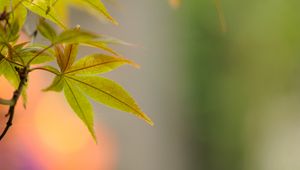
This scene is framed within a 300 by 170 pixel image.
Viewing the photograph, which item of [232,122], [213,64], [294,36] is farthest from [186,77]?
[294,36]

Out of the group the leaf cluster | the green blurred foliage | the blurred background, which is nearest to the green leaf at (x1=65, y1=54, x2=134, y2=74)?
the leaf cluster

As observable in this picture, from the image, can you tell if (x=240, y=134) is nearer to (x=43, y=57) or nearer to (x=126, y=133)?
(x=126, y=133)

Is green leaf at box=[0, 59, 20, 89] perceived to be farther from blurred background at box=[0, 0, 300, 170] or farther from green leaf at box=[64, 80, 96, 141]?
blurred background at box=[0, 0, 300, 170]

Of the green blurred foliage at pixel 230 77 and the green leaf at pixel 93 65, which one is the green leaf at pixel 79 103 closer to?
the green leaf at pixel 93 65

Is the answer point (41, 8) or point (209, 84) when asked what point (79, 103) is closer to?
point (41, 8)

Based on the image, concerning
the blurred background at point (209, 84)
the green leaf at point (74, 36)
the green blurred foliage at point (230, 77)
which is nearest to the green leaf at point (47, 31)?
the green leaf at point (74, 36)

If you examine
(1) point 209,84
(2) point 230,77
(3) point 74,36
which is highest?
(2) point 230,77

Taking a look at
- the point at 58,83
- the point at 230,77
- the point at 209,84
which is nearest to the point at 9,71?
the point at 58,83
